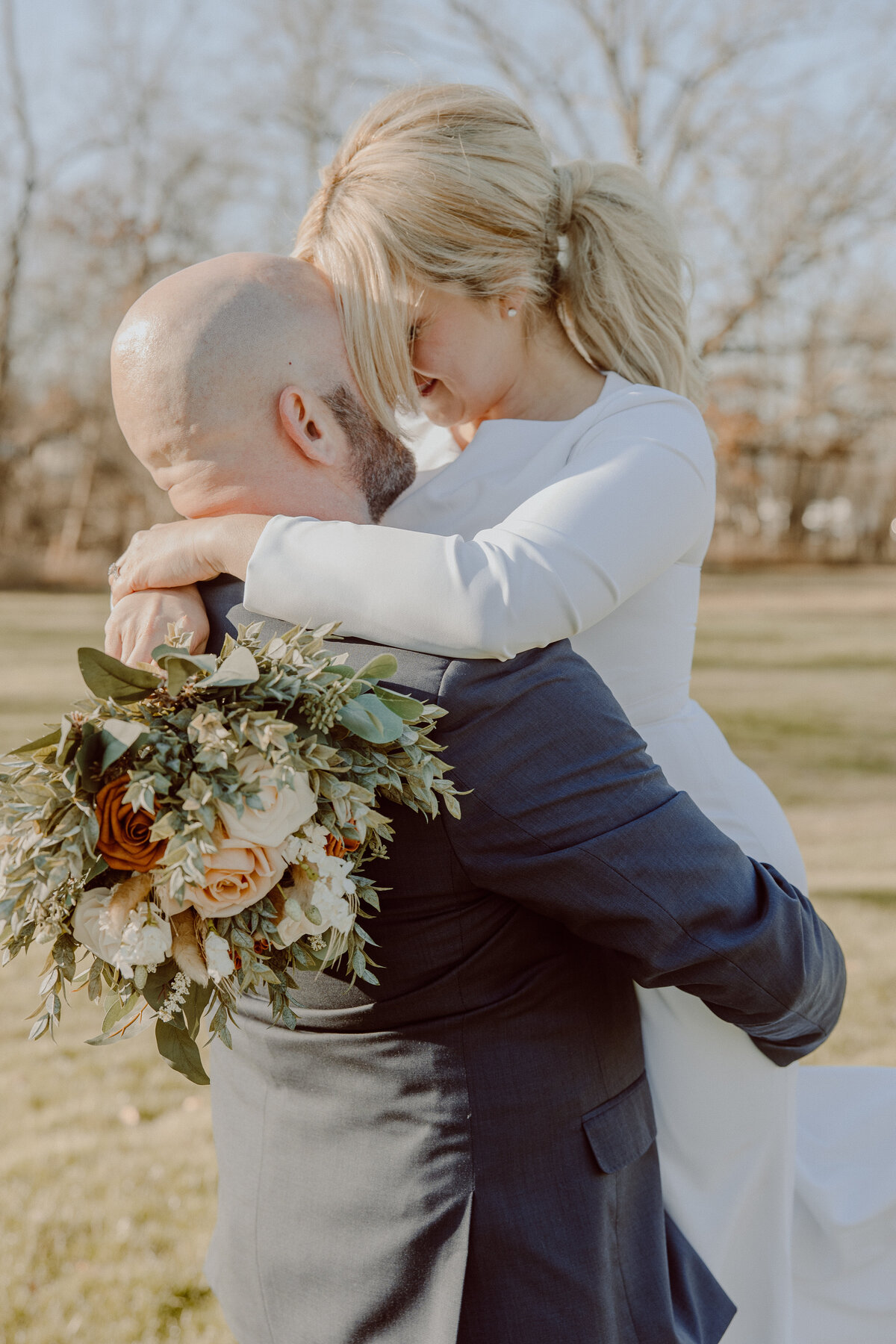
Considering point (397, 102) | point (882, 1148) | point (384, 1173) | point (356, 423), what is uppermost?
point (397, 102)

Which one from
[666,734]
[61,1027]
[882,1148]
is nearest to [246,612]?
[666,734]

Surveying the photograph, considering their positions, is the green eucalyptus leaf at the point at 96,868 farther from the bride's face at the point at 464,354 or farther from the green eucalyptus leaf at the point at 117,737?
the bride's face at the point at 464,354

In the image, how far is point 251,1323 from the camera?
6.17ft

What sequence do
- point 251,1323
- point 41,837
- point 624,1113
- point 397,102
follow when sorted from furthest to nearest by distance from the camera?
point 397,102 → point 251,1323 → point 624,1113 → point 41,837

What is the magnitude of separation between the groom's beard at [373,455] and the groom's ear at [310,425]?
0.08 ft

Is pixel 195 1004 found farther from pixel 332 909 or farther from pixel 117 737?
pixel 117 737

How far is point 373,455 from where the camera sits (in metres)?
1.82

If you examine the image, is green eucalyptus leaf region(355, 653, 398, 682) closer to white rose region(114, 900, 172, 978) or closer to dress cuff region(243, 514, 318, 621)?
dress cuff region(243, 514, 318, 621)

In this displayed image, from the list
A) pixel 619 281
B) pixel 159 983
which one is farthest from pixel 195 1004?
pixel 619 281

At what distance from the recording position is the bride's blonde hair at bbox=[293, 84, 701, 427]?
183 centimetres

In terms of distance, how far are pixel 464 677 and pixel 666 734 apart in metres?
0.71

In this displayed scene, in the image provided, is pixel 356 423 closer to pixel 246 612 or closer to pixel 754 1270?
pixel 246 612

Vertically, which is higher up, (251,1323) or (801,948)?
(801,948)

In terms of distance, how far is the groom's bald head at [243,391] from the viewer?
1.65m
